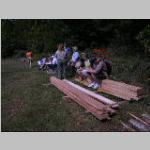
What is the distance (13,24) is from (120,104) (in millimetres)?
27709

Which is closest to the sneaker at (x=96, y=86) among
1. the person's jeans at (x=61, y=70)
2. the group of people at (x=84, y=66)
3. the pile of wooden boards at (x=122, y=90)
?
the group of people at (x=84, y=66)

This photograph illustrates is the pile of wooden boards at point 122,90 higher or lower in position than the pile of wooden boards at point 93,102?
higher

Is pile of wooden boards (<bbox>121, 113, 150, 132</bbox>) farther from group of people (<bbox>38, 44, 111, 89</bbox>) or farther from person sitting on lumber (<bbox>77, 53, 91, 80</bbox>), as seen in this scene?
person sitting on lumber (<bbox>77, 53, 91, 80</bbox>)

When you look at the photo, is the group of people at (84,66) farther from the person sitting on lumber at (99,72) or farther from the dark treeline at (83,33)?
the dark treeline at (83,33)

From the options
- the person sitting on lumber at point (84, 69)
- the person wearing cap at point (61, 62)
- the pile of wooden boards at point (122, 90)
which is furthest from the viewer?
the person wearing cap at point (61, 62)

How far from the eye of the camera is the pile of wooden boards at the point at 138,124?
7.55 metres

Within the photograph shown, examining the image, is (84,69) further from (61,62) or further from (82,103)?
(82,103)

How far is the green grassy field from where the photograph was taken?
8.06 metres

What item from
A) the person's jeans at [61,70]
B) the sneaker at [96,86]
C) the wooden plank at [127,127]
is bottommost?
the wooden plank at [127,127]

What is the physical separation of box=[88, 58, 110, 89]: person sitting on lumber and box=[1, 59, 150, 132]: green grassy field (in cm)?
124

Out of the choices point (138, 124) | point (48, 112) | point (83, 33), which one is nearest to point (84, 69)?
point (48, 112)

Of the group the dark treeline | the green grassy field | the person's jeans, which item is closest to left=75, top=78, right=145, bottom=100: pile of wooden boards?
the green grassy field

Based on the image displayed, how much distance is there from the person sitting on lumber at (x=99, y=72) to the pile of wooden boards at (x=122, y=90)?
40 cm

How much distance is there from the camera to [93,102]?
29.6 feet
